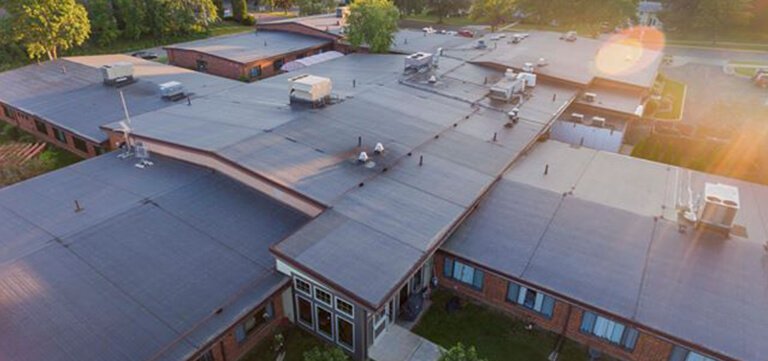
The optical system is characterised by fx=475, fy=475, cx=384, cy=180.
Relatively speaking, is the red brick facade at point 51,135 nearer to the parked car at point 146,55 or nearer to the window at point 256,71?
the window at point 256,71

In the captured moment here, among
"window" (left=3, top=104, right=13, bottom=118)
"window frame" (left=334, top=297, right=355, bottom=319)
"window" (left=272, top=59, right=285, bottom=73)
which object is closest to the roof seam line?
"window frame" (left=334, top=297, right=355, bottom=319)

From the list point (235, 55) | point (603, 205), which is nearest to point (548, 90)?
point (603, 205)

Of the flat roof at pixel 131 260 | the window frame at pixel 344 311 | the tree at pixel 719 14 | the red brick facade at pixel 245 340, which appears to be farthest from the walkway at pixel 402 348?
the tree at pixel 719 14

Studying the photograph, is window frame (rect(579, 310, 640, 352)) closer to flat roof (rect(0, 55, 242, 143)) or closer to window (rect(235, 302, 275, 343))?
window (rect(235, 302, 275, 343))

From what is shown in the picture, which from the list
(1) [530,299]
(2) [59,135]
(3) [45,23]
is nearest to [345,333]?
(1) [530,299]

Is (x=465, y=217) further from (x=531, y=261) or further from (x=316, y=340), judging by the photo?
(x=316, y=340)

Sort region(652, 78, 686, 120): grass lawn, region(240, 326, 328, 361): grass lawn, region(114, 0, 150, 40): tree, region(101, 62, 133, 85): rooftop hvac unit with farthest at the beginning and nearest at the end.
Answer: region(114, 0, 150, 40): tree
region(652, 78, 686, 120): grass lawn
region(101, 62, 133, 85): rooftop hvac unit
region(240, 326, 328, 361): grass lawn

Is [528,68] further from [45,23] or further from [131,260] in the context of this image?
[45,23]
